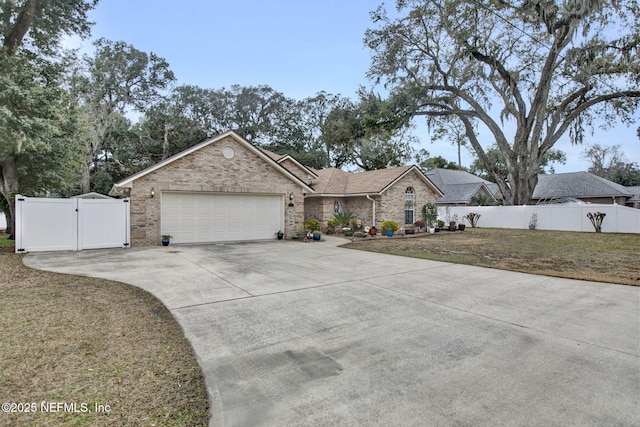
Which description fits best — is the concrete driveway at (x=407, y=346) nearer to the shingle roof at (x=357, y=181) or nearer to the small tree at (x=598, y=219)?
the shingle roof at (x=357, y=181)

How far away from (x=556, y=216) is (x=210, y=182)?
69.9 ft

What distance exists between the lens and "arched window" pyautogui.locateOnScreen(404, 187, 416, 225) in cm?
2058

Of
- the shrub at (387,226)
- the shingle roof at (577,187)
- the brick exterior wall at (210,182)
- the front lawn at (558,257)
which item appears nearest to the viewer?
the front lawn at (558,257)

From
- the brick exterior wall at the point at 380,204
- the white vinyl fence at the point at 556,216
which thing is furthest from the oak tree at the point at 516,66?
the brick exterior wall at the point at 380,204

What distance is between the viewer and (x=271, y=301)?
218 inches

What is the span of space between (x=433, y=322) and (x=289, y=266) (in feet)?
15.9

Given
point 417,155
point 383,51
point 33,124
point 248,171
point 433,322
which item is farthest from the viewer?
point 417,155

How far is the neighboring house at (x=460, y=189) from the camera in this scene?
31.3 metres

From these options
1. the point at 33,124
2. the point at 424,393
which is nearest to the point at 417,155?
the point at 33,124

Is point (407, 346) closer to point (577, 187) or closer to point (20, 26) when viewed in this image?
point (20, 26)

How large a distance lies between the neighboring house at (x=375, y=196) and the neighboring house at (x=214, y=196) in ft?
11.3

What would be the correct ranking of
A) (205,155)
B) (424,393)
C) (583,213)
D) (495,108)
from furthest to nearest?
(495,108) < (583,213) < (205,155) < (424,393)

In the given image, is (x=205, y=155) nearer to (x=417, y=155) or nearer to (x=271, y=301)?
(x=271, y=301)

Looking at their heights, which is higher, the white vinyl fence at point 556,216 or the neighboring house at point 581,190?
the neighboring house at point 581,190
